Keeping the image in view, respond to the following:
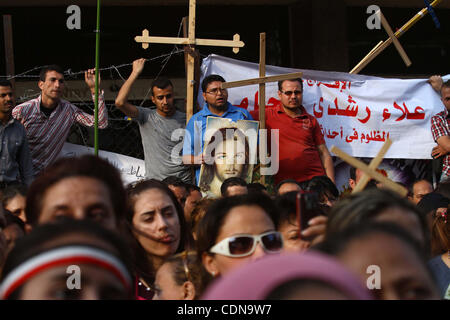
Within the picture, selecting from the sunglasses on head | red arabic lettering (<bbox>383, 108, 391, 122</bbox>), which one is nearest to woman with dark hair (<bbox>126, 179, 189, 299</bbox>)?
the sunglasses on head

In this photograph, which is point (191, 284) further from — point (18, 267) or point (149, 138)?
point (149, 138)

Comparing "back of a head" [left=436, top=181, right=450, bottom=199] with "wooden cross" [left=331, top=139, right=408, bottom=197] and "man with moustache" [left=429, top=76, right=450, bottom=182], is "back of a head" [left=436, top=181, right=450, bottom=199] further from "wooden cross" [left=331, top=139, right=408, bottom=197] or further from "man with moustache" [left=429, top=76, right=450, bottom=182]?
"wooden cross" [left=331, top=139, right=408, bottom=197]

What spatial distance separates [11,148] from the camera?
18.3 feet

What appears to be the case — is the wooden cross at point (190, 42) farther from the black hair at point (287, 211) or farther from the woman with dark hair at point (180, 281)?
the woman with dark hair at point (180, 281)

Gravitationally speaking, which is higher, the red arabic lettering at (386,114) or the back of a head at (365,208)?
the red arabic lettering at (386,114)

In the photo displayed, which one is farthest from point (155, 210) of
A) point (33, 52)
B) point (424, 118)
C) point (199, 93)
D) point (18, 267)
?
point (33, 52)

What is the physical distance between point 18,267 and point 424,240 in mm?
1294

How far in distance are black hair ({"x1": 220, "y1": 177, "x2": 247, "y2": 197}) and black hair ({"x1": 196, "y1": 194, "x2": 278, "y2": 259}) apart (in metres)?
2.42

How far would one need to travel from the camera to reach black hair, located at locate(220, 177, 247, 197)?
5.33 metres

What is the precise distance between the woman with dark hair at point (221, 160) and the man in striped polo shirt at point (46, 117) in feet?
3.21

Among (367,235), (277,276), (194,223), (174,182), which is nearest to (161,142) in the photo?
(174,182)

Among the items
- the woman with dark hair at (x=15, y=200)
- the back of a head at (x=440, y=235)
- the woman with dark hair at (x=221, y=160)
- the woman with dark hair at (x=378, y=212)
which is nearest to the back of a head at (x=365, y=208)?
the woman with dark hair at (x=378, y=212)

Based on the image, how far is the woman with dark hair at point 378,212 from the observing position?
1987mm

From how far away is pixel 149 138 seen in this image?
20.5 feet
